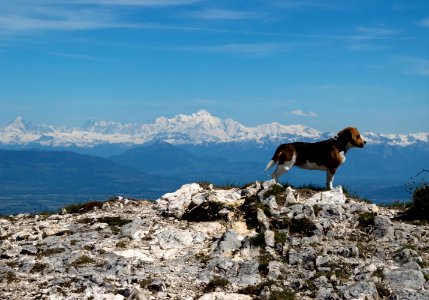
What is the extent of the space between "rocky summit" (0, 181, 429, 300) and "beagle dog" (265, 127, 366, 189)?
6.35 feet

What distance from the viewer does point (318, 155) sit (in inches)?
877

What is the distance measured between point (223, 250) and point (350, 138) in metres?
9.31

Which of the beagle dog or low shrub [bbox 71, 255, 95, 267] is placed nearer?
low shrub [bbox 71, 255, 95, 267]

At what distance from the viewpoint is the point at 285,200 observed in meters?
18.9

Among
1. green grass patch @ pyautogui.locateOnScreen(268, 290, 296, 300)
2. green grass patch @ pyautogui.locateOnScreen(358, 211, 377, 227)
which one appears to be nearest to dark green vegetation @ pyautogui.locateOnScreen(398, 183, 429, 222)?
green grass patch @ pyautogui.locateOnScreen(358, 211, 377, 227)

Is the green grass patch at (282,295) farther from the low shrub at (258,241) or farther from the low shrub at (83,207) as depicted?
the low shrub at (83,207)

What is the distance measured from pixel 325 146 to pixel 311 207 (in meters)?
5.29

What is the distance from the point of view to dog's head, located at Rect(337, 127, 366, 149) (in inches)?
891

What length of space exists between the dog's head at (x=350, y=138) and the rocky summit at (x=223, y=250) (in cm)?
309

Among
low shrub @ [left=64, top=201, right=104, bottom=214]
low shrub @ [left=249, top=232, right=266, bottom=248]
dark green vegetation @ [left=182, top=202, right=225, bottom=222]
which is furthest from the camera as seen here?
low shrub @ [left=64, top=201, right=104, bottom=214]

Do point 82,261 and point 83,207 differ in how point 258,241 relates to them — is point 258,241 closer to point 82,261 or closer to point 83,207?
point 82,261

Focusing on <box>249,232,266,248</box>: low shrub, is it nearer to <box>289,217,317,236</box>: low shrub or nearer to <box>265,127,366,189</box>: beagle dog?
<box>289,217,317,236</box>: low shrub

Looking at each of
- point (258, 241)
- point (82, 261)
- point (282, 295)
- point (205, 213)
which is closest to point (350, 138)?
point (205, 213)

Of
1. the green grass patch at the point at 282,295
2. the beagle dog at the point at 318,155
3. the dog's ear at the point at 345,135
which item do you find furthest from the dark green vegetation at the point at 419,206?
the green grass patch at the point at 282,295
